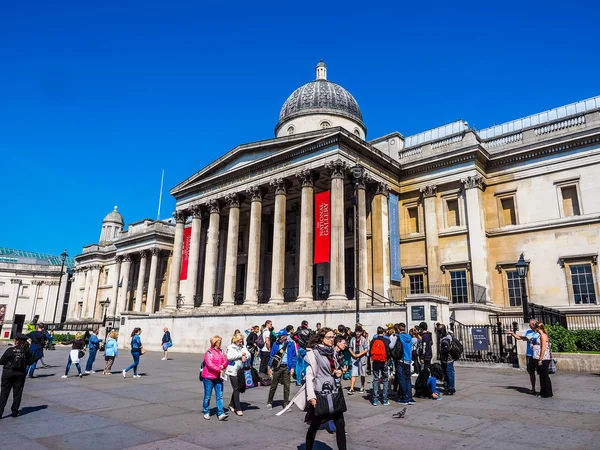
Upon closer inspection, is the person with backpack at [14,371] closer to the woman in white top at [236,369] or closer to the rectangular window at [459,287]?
the woman in white top at [236,369]

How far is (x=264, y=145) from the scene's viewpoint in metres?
29.1

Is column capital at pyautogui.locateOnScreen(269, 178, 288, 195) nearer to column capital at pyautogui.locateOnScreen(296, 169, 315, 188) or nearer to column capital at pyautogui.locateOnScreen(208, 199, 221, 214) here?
column capital at pyautogui.locateOnScreen(296, 169, 315, 188)

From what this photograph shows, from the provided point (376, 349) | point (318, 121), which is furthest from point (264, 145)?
point (376, 349)

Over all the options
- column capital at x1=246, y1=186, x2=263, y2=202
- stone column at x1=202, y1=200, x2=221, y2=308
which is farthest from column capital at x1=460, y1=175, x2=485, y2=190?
stone column at x1=202, y1=200, x2=221, y2=308

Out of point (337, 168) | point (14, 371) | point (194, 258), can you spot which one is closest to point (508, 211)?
point (337, 168)

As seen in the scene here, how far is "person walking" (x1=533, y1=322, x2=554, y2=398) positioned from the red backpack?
3882mm

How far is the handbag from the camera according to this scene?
5.42 meters

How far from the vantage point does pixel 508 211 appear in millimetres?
27312

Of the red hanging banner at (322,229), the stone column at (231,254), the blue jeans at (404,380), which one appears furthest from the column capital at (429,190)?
the blue jeans at (404,380)

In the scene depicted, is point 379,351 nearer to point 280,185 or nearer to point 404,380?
point 404,380

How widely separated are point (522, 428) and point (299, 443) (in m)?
3.85

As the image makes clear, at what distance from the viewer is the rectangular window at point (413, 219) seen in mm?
29795

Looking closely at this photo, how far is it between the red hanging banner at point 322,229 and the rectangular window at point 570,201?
1405 centimetres

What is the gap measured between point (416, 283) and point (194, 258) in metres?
16.5
